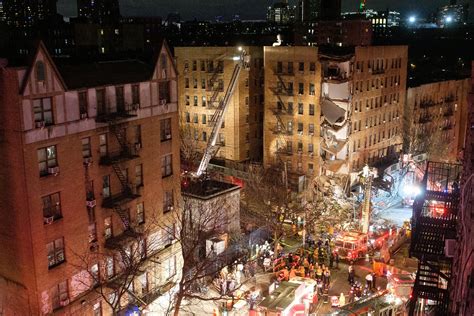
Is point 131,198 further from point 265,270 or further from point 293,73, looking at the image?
point 293,73

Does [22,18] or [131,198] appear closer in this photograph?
[131,198]

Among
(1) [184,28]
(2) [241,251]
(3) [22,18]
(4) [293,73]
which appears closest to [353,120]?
(4) [293,73]

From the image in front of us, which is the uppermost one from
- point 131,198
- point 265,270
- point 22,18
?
point 22,18

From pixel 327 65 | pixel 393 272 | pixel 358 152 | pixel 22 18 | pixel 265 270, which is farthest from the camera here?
pixel 22 18

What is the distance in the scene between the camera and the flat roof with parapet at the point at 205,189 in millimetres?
42263

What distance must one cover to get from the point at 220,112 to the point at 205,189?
11.6 meters

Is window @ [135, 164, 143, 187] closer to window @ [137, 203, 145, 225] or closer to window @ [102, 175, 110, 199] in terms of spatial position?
window @ [137, 203, 145, 225]

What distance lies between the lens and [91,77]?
30250mm

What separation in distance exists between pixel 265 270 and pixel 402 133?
39.7 metres

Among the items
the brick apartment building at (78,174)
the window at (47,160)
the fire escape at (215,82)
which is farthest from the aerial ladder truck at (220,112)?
the window at (47,160)

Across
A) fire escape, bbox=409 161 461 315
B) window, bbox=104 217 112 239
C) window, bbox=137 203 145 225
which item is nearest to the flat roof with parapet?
window, bbox=137 203 145 225

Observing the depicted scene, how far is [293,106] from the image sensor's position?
60594 mm

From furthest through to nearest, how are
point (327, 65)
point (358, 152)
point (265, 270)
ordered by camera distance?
point (358, 152) → point (327, 65) → point (265, 270)

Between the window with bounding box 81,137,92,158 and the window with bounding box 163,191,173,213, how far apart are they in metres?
7.61
